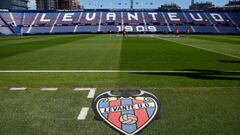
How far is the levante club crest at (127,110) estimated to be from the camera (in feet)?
16.6

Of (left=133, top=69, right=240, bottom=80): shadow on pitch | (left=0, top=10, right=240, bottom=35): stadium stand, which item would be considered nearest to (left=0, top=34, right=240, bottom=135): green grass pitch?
(left=133, top=69, right=240, bottom=80): shadow on pitch

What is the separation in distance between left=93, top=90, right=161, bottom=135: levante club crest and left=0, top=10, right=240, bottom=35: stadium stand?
63.2m

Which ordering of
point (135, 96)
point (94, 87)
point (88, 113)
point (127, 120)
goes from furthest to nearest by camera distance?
point (94, 87), point (135, 96), point (88, 113), point (127, 120)

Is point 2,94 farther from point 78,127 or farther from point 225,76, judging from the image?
point 225,76

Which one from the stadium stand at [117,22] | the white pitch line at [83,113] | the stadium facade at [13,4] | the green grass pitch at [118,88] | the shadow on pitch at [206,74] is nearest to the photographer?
the green grass pitch at [118,88]

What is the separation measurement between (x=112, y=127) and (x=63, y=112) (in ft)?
4.20

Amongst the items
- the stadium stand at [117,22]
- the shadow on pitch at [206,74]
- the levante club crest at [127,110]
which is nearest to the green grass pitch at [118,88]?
the shadow on pitch at [206,74]

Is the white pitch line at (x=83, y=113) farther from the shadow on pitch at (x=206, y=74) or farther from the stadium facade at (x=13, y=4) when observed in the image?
the stadium facade at (x=13, y=4)

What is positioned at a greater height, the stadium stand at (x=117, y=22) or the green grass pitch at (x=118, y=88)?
the stadium stand at (x=117, y=22)

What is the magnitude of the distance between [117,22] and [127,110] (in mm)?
69688

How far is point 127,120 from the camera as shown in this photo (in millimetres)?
5250

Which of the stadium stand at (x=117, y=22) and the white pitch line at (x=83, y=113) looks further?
the stadium stand at (x=117, y=22)

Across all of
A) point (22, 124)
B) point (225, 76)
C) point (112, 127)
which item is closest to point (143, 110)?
point (112, 127)

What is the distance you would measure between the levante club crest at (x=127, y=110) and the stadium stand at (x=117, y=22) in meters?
63.2
